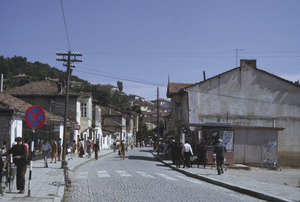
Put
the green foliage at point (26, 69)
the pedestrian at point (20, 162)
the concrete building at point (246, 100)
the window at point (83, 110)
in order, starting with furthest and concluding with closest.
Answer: the green foliage at point (26, 69) → the window at point (83, 110) → the concrete building at point (246, 100) → the pedestrian at point (20, 162)

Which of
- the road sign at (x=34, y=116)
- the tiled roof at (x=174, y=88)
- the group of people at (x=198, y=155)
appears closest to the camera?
the road sign at (x=34, y=116)

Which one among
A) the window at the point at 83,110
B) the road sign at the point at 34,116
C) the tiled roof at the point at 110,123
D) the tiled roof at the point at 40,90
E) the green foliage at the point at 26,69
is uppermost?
the green foliage at the point at 26,69

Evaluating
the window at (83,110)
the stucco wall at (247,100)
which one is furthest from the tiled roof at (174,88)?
the window at (83,110)

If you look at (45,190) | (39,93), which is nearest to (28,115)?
(45,190)

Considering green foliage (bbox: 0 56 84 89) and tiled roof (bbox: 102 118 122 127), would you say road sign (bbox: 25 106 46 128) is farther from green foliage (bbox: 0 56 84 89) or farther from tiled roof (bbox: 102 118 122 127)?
green foliage (bbox: 0 56 84 89)

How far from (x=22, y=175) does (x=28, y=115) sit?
1887 mm

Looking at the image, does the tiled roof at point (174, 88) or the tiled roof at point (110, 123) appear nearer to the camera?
the tiled roof at point (174, 88)

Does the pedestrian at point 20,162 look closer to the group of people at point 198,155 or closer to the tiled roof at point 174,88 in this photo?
the group of people at point 198,155

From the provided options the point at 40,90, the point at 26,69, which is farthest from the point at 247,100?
the point at 26,69

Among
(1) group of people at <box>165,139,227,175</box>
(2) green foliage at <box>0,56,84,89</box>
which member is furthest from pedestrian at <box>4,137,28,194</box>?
(2) green foliage at <box>0,56,84,89</box>

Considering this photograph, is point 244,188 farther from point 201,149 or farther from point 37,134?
point 37,134

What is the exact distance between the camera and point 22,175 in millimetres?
10883

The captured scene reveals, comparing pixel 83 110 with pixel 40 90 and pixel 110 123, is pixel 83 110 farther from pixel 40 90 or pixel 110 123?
pixel 110 123

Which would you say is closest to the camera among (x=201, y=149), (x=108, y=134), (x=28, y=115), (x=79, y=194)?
(x=28, y=115)
